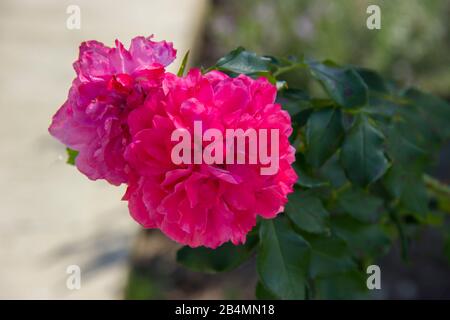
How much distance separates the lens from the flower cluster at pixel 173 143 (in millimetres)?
1102

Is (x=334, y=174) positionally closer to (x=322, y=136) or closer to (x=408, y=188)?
(x=408, y=188)

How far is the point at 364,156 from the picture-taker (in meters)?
1.49

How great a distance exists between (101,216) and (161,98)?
253cm

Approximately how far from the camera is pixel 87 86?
117 cm

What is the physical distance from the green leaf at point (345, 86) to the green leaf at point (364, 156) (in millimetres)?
59

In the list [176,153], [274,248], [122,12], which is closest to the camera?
[176,153]

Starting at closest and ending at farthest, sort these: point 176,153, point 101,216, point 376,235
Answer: point 176,153 < point 376,235 < point 101,216

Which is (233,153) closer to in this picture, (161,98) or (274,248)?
(161,98)

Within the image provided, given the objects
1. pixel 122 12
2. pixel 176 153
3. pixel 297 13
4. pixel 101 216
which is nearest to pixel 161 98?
pixel 176 153

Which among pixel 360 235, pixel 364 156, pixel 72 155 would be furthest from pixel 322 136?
pixel 72 155

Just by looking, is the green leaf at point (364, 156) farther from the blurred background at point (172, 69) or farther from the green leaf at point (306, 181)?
the blurred background at point (172, 69)

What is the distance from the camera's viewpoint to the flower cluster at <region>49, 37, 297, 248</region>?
110 centimetres

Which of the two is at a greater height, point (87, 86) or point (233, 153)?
point (87, 86)
